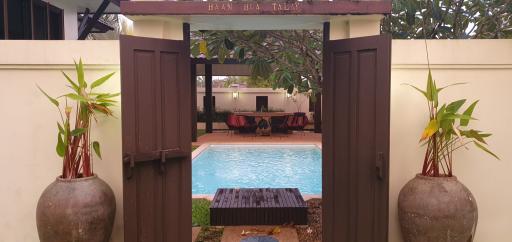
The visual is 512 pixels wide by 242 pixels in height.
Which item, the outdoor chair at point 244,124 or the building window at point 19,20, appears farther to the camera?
the outdoor chair at point 244,124

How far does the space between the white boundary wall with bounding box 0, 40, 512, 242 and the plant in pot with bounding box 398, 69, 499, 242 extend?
424mm

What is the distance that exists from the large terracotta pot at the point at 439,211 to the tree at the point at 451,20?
9.71 feet

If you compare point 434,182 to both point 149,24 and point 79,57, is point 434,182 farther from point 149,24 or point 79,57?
point 79,57

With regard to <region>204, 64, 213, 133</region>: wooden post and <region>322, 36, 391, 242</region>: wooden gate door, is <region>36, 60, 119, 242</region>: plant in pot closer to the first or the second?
<region>322, 36, 391, 242</region>: wooden gate door

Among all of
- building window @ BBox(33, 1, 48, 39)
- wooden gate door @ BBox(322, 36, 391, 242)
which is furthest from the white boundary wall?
building window @ BBox(33, 1, 48, 39)

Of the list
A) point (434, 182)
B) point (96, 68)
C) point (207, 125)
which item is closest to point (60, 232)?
point (96, 68)

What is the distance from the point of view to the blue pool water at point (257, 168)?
9711 mm

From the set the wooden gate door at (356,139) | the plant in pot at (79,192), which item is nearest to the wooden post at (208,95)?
the plant in pot at (79,192)

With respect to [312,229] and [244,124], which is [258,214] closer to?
[312,229]

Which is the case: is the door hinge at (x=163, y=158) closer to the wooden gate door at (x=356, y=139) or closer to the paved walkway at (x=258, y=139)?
the wooden gate door at (x=356, y=139)

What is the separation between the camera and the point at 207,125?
19766 mm

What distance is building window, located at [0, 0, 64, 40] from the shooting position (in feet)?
22.2

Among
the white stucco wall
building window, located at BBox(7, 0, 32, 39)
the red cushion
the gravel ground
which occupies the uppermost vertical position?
building window, located at BBox(7, 0, 32, 39)

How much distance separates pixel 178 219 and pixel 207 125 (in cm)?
1591
